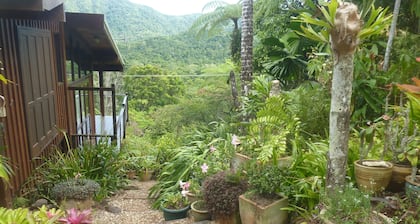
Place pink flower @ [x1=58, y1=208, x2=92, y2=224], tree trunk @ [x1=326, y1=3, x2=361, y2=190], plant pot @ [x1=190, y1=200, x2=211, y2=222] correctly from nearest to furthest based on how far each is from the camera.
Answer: pink flower @ [x1=58, y1=208, x2=92, y2=224], tree trunk @ [x1=326, y1=3, x2=361, y2=190], plant pot @ [x1=190, y1=200, x2=211, y2=222]

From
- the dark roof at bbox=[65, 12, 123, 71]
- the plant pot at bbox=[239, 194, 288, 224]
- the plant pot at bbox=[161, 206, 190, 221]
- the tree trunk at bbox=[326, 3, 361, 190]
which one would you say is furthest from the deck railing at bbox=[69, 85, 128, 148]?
the tree trunk at bbox=[326, 3, 361, 190]

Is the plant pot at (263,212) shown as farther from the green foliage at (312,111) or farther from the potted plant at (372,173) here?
the green foliage at (312,111)

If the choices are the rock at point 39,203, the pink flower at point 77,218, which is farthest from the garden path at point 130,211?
the pink flower at point 77,218

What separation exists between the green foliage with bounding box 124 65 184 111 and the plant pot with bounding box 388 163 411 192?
1437 centimetres

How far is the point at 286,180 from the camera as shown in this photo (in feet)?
8.99

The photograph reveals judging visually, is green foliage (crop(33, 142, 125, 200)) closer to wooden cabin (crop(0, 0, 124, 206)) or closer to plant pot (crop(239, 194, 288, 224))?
wooden cabin (crop(0, 0, 124, 206))

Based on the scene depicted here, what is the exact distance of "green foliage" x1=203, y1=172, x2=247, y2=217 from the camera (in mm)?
2938

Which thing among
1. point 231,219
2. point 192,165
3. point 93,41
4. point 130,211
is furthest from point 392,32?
point 93,41

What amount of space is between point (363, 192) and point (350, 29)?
3.68 ft

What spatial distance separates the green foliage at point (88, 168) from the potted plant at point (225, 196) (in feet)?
6.72

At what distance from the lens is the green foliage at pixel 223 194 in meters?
2.94

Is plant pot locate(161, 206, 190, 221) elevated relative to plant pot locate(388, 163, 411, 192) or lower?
lower

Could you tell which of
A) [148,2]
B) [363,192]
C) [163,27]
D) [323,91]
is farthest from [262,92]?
[148,2]

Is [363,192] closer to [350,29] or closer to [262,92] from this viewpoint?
[350,29]
